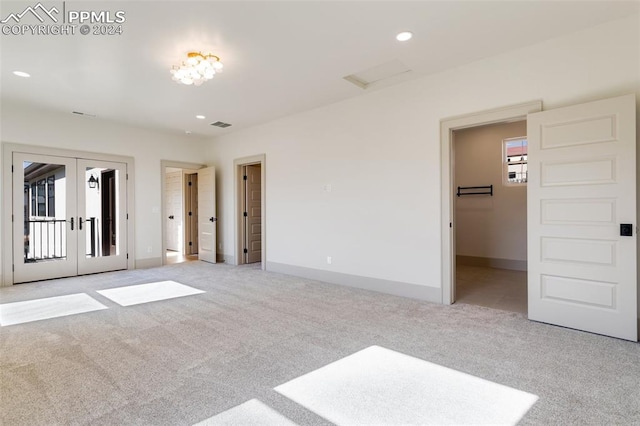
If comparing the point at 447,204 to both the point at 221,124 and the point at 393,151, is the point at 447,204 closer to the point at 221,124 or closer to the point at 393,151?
the point at 393,151

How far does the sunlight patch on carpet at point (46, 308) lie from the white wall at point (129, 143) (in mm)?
1840

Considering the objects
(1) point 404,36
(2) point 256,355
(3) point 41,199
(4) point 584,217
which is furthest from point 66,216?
(4) point 584,217

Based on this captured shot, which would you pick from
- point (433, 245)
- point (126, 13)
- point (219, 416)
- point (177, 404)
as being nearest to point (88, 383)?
point (177, 404)

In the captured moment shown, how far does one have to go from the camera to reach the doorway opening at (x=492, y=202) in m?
5.94

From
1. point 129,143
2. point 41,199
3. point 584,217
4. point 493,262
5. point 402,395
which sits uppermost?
point 129,143

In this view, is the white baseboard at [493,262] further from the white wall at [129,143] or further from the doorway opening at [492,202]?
the white wall at [129,143]

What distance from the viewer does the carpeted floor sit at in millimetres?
1845

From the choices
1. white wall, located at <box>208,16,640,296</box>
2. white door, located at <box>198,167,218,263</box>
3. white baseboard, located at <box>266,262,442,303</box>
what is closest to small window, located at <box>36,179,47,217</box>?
white door, located at <box>198,167,218,263</box>

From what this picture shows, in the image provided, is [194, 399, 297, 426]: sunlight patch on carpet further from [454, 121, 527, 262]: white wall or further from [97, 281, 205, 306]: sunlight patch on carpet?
[454, 121, 527, 262]: white wall

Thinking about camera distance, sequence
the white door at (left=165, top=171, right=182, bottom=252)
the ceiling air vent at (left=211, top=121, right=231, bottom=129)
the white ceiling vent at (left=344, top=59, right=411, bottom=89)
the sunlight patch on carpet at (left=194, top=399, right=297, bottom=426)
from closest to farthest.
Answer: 1. the sunlight patch on carpet at (left=194, top=399, right=297, bottom=426)
2. the white ceiling vent at (left=344, top=59, right=411, bottom=89)
3. the ceiling air vent at (left=211, top=121, right=231, bottom=129)
4. the white door at (left=165, top=171, right=182, bottom=252)

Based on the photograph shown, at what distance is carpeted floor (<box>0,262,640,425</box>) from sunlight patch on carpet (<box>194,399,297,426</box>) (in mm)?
39

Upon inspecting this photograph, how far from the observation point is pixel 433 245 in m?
3.98

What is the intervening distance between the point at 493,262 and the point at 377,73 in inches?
179

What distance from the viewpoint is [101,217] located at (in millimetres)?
6031
